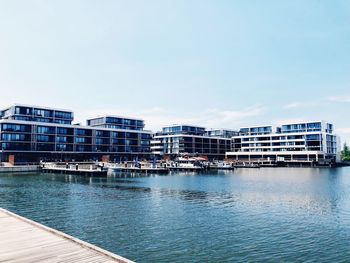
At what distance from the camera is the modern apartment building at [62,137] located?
119062 millimetres

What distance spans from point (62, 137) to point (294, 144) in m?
122

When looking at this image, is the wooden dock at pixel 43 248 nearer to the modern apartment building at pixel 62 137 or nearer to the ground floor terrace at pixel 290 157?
the modern apartment building at pixel 62 137

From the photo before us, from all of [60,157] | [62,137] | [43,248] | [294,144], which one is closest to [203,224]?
[43,248]

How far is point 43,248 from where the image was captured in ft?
53.3

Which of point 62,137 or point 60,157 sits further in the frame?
point 62,137

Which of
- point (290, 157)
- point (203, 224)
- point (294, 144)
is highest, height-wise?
point (294, 144)

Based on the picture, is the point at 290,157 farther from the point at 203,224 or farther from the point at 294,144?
the point at 203,224

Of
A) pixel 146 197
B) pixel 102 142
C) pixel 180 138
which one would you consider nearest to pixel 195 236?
pixel 146 197

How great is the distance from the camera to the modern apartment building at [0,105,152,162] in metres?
119

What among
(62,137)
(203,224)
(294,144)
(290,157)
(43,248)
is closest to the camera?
(43,248)

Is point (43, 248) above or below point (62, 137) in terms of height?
below

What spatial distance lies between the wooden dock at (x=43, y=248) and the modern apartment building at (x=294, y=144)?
164m

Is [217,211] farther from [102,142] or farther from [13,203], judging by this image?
[102,142]

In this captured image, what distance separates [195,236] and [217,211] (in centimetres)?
1071
